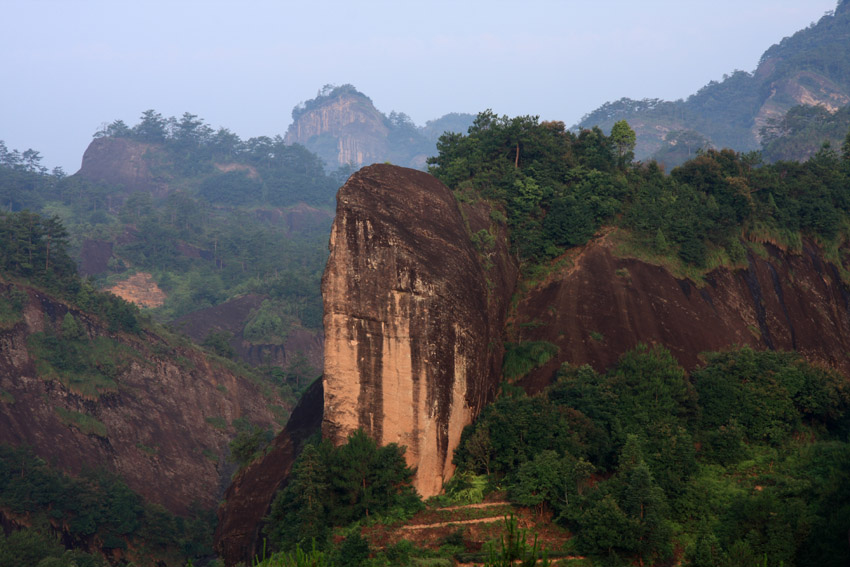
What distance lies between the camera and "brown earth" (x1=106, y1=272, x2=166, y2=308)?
237ft

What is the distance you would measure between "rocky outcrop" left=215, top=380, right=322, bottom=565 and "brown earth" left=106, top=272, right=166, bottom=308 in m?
52.1

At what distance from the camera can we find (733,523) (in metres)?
15.6

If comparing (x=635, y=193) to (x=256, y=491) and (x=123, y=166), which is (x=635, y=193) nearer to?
(x=256, y=491)

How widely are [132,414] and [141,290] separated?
130 feet

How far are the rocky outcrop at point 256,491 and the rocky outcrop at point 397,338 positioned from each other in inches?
179

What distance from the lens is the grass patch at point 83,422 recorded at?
1374 inches

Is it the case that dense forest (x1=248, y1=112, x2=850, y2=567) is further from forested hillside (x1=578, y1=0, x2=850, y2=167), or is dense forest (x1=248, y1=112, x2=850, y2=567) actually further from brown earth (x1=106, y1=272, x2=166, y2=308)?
forested hillside (x1=578, y1=0, x2=850, y2=167)

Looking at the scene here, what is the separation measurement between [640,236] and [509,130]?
7233 mm

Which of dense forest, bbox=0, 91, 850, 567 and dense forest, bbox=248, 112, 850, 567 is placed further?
dense forest, bbox=0, 91, 850, 567

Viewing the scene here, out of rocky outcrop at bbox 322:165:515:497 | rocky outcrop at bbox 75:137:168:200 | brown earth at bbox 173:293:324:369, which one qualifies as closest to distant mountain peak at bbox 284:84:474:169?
rocky outcrop at bbox 75:137:168:200

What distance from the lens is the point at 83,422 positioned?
1390 inches

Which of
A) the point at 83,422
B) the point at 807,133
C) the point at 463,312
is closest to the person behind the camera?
the point at 463,312

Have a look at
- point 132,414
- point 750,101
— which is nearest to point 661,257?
point 132,414

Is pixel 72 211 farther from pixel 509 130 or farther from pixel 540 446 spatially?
pixel 540 446
